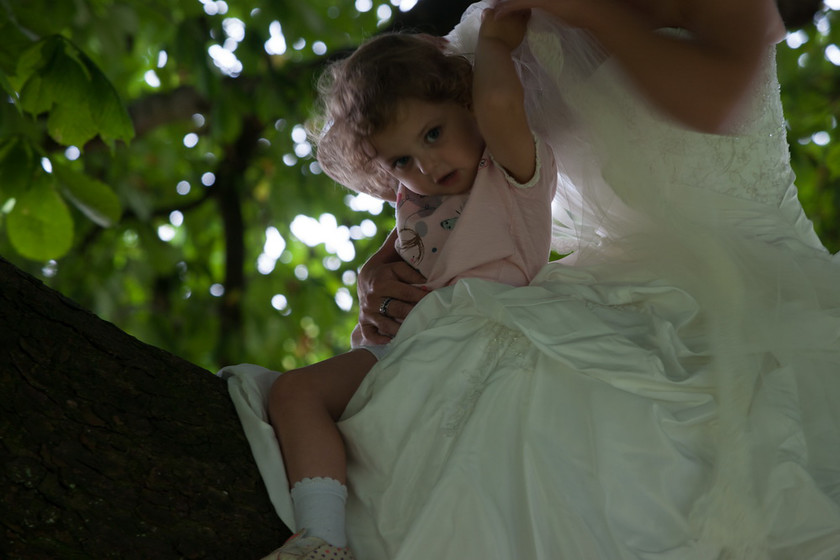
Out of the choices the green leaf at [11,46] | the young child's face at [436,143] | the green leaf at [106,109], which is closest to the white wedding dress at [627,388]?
the young child's face at [436,143]

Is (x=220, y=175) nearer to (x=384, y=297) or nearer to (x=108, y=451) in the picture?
(x=384, y=297)

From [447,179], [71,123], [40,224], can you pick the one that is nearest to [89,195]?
[40,224]

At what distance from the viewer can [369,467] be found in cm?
127

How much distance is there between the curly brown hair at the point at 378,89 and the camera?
5.33 ft

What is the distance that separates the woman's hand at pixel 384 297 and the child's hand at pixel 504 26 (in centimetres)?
46

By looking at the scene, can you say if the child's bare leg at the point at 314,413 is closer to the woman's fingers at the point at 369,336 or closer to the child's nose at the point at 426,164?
the woman's fingers at the point at 369,336

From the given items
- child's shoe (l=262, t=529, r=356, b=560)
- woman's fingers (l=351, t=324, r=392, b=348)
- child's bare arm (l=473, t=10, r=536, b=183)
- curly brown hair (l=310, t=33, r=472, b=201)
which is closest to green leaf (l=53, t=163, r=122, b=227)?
curly brown hair (l=310, t=33, r=472, b=201)

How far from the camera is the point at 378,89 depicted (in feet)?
5.41

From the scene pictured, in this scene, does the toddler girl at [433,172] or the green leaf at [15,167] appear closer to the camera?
the toddler girl at [433,172]

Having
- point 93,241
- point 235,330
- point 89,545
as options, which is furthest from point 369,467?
point 93,241

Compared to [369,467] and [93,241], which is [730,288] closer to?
[369,467]

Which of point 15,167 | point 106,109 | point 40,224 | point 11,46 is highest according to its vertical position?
point 11,46

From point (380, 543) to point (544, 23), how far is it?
3.06ft

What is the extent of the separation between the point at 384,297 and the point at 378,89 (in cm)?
39
